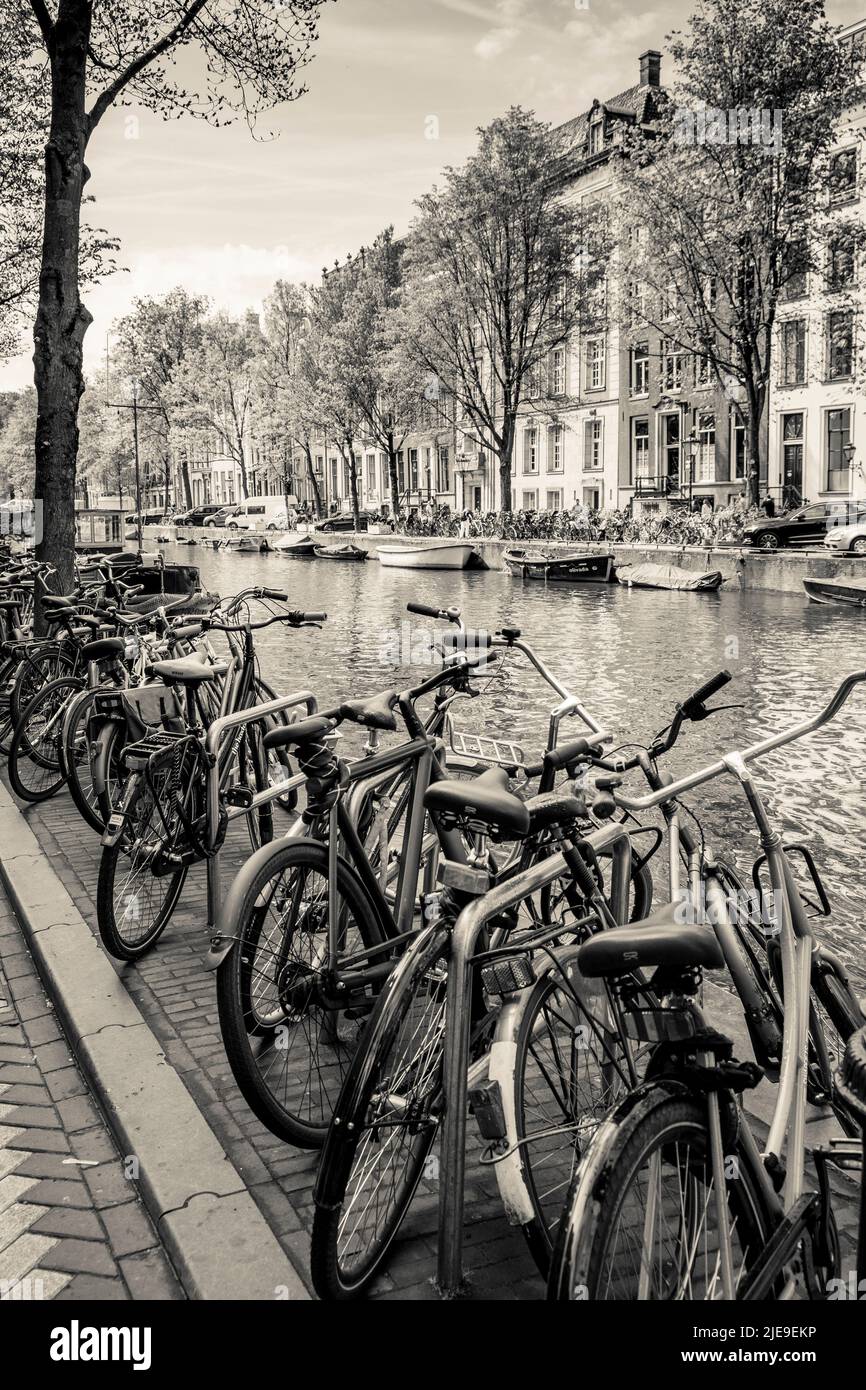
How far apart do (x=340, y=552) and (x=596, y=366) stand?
15808 mm

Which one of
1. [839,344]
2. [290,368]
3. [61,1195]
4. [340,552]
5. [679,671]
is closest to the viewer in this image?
[61,1195]

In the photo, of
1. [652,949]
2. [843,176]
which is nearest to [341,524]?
[843,176]

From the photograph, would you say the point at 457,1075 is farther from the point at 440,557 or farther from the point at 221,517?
the point at 221,517

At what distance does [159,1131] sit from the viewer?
3.38 meters

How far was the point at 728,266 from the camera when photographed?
32.7m

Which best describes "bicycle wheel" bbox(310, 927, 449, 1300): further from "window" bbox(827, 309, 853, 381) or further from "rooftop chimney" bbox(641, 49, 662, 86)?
"rooftop chimney" bbox(641, 49, 662, 86)

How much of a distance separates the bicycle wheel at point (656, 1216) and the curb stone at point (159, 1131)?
918 millimetres

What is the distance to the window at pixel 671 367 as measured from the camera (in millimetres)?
43344

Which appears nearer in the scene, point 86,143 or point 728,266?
point 86,143
